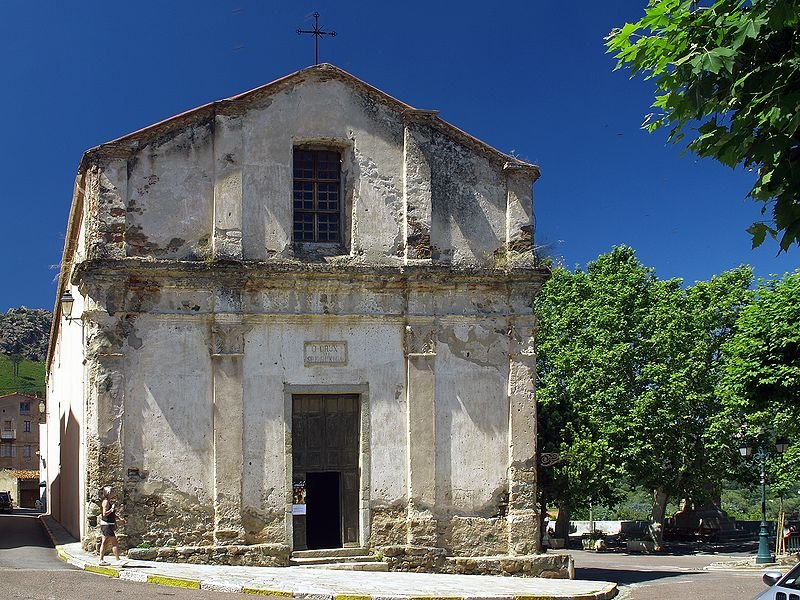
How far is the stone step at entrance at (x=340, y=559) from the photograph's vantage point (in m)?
17.2

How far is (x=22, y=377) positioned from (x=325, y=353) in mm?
90288

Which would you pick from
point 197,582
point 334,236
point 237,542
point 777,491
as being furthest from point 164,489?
point 777,491

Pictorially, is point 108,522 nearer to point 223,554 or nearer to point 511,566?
point 223,554

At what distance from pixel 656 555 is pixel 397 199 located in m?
21.9

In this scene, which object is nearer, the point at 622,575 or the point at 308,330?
the point at 308,330

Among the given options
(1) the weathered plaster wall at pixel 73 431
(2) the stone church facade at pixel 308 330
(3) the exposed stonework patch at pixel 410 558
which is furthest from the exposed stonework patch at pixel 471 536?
(1) the weathered plaster wall at pixel 73 431

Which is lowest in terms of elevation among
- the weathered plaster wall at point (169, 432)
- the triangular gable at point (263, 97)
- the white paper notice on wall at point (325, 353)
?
the weathered plaster wall at point (169, 432)

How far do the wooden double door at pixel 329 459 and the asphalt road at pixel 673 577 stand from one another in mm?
5215

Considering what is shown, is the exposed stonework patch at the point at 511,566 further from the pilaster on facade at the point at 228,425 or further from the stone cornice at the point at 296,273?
the stone cornice at the point at 296,273

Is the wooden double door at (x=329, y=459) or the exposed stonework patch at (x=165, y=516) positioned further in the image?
the wooden double door at (x=329, y=459)

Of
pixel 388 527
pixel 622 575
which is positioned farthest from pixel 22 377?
pixel 388 527

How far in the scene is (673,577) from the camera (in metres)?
22.0

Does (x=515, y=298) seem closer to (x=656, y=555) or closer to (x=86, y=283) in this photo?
(x=86, y=283)

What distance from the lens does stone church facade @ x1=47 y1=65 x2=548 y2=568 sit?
16.8 metres
